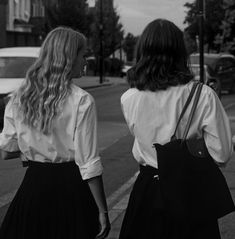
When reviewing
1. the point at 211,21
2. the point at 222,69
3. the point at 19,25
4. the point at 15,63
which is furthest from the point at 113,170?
the point at 211,21

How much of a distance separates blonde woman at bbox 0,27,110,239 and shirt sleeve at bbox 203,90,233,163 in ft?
1.76

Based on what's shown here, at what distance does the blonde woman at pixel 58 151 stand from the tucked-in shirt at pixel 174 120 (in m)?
→ 0.25

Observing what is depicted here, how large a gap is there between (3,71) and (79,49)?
501 inches

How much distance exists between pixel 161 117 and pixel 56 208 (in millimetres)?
670

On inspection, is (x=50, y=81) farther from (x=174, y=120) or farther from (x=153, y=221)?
(x=153, y=221)

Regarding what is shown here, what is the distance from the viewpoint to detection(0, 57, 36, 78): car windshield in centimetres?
1542

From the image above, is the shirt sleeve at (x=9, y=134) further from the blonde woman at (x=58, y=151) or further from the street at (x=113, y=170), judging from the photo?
the street at (x=113, y=170)

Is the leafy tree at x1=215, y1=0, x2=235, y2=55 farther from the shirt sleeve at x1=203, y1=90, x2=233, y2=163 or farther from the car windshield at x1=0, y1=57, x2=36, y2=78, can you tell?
the shirt sleeve at x1=203, y1=90, x2=233, y2=163

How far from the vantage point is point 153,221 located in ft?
10.3

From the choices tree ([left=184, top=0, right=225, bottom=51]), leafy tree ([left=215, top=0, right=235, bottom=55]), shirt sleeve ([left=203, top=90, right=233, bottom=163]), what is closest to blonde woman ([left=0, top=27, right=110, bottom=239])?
shirt sleeve ([left=203, top=90, right=233, bottom=163])

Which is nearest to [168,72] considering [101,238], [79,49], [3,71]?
[79,49]

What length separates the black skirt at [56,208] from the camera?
311 cm

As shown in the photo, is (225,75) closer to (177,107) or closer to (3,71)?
(3,71)

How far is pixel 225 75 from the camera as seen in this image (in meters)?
25.9
